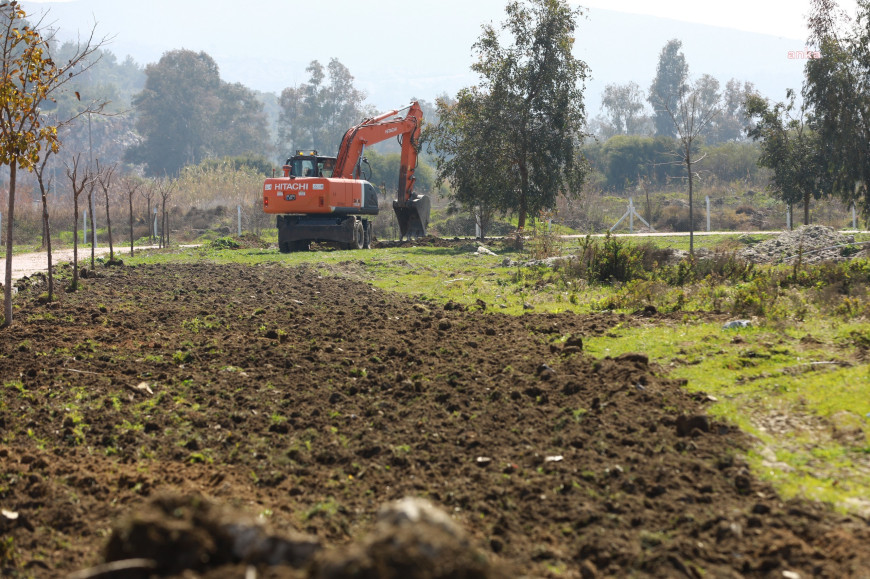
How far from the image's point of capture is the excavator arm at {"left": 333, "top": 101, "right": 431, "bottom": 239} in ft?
90.2

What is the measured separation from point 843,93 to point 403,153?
14.9 meters

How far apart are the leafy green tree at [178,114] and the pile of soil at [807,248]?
73.1m

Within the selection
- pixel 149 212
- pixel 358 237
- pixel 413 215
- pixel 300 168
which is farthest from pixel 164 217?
pixel 413 215

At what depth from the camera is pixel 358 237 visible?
27.2 m

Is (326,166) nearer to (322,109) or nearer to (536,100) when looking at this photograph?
(536,100)

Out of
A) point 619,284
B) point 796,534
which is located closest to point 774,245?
point 619,284

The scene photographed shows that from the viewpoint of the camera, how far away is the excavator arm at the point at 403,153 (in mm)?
27484

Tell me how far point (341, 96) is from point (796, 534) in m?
93.7

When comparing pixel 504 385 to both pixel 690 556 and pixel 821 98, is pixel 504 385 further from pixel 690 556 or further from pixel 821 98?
pixel 821 98

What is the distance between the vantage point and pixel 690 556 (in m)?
4.07

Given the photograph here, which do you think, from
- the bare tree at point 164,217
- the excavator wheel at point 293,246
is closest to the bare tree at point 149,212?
the bare tree at point 164,217

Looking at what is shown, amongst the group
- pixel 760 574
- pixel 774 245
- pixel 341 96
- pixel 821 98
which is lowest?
pixel 760 574

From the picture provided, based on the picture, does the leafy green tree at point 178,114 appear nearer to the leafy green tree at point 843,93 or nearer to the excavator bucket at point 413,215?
the excavator bucket at point 413,215

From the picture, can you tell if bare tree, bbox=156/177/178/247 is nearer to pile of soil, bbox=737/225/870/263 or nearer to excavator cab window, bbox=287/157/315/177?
excavator cab window, bbox=287/157/315/177
